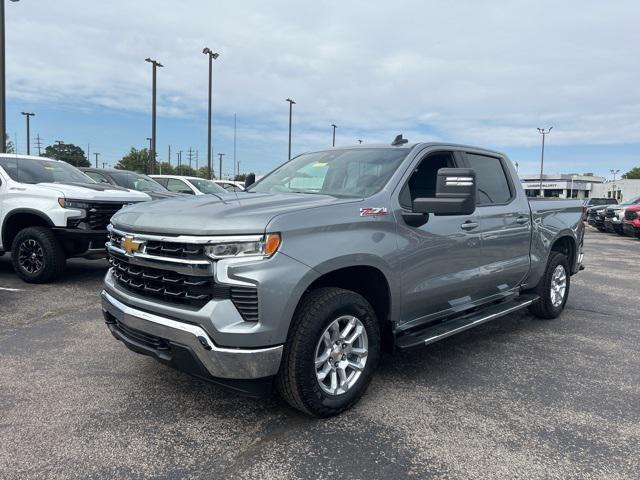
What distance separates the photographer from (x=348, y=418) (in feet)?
10.9

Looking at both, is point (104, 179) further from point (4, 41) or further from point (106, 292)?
point (106, 292)

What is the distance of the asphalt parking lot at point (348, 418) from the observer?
2.78 m

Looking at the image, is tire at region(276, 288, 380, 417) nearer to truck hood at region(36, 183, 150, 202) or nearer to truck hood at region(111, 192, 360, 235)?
truck hood at region(111, 192, 360, 235)

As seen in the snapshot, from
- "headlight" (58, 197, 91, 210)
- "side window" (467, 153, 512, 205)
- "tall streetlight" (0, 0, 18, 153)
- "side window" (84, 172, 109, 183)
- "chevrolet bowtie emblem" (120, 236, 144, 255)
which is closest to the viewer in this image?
"chevrolet bowtie emblem" (120, 236, 144, 255)

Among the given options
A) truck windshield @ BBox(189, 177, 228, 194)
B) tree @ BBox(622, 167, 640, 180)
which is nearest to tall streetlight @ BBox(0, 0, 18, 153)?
truck windshield @ BBox(189, 177, 228, 194)

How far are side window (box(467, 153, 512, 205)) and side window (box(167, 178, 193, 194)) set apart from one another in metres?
9.25

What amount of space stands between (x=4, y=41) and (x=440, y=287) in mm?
13639

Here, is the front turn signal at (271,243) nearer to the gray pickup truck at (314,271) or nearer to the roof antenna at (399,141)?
the gray pickup truck at (314,271)

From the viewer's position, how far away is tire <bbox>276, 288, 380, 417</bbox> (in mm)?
3031

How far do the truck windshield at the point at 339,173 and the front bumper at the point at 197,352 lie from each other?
4.78 ft

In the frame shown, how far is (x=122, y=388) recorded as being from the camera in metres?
3.73

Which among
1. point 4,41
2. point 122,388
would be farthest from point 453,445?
point 4,41

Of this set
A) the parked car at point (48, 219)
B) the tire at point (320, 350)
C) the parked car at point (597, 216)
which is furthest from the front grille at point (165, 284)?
the parked car at point (597, 216)

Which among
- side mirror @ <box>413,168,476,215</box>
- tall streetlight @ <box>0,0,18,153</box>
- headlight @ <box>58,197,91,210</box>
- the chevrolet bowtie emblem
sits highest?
tall streetlight @ <box>0,0,18,153</box>
